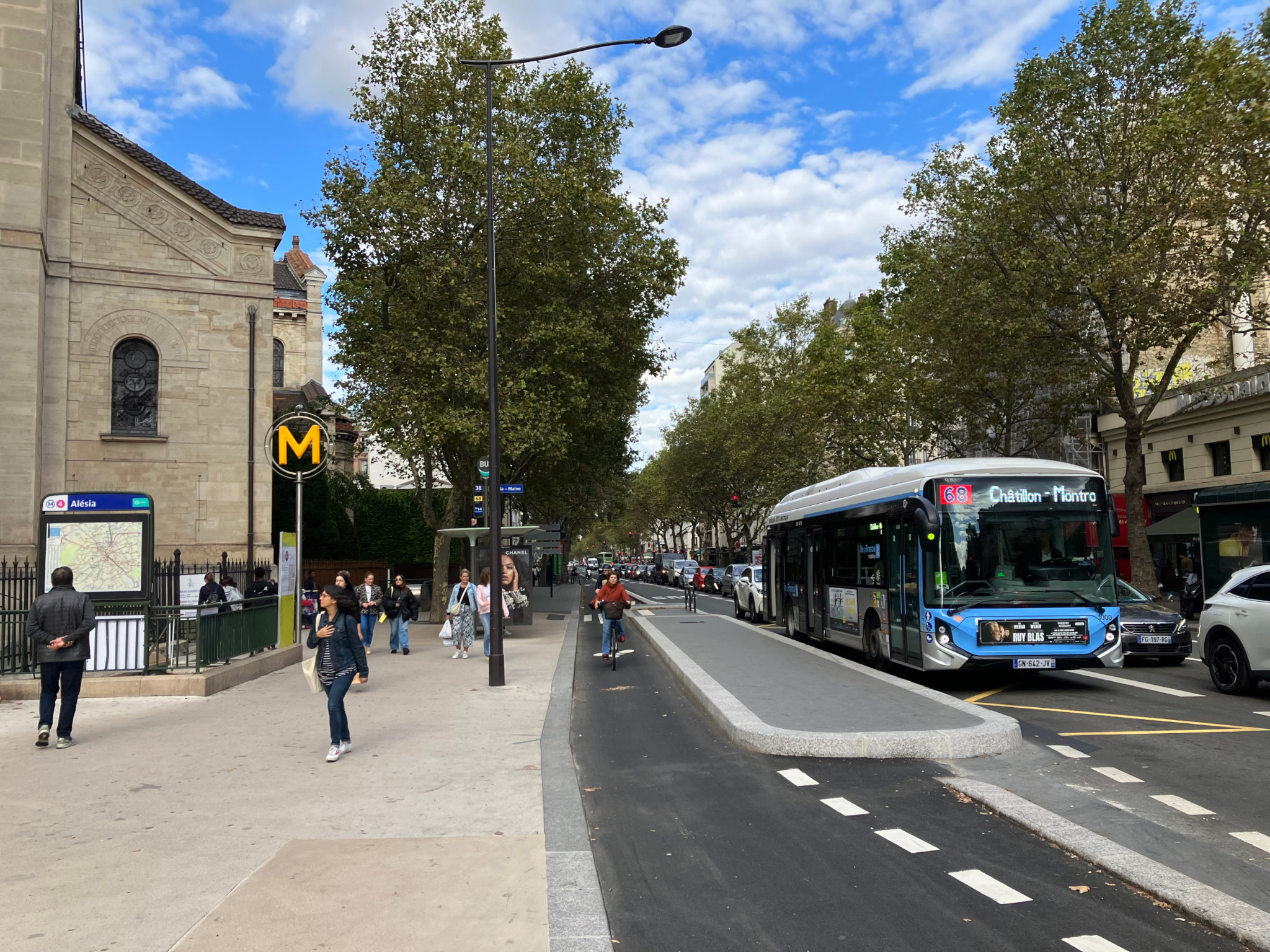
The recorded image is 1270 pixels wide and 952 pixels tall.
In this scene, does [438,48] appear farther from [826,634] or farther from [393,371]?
[826,634]

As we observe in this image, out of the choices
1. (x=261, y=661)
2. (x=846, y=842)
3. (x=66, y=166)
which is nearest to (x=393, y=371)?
(x=66, y=166)

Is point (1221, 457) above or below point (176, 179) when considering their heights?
below

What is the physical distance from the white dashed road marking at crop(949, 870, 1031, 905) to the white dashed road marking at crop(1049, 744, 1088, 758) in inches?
142

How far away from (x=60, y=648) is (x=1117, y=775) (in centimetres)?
922

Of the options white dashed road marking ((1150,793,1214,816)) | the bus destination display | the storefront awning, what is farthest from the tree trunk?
white dashed road marking ((1150,793,1214,816))

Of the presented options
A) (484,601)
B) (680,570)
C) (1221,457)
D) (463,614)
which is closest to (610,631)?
(484,601)

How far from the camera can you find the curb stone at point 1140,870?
171 inches

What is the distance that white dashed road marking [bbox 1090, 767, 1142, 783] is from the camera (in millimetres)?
7297

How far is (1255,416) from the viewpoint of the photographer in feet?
93.9

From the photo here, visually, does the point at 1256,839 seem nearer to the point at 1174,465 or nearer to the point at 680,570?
the point at 1174,465

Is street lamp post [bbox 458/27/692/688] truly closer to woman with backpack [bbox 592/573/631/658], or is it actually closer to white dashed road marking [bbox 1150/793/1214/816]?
woman with backpack [bbox 592/573/631/658]

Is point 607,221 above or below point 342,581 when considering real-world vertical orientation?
above

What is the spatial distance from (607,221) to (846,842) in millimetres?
23094

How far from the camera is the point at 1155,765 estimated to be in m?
7.86
